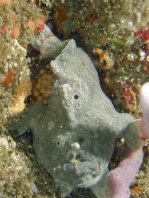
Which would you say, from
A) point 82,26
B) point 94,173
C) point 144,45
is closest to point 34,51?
point 82,26

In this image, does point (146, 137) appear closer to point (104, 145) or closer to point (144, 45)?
point (104, 145)

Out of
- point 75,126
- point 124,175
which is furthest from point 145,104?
→ point 124,175

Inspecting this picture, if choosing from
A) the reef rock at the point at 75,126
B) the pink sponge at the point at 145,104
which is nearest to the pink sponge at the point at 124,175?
the reef rock at the point at 75,126

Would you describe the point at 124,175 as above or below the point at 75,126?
below

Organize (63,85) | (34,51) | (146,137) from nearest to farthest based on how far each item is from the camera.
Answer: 1. (63,85)
2. (146,137)
3. (34,51)

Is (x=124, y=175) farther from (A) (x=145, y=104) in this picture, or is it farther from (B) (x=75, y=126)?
(A) (x=145, y=104)

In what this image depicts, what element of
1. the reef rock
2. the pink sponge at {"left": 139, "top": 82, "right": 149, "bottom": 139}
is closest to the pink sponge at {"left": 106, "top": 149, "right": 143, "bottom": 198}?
the reef rock

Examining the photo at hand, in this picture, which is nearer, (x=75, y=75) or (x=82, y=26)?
(x=75, y=75)
